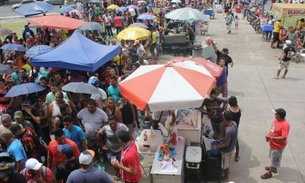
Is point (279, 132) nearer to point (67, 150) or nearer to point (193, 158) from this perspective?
point (193, 158)

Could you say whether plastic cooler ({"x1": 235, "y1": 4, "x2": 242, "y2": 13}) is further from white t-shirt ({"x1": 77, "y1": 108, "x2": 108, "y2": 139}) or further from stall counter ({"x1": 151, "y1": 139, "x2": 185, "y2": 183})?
stall counter ({"x1": 151, "y1": 139, "x2": 185, "y2": 183})

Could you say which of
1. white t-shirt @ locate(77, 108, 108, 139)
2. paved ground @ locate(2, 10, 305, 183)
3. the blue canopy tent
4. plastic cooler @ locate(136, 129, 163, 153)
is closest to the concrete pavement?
paved ground @ locate(2, 10, 305, 183)

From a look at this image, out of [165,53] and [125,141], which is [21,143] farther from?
[165,53]

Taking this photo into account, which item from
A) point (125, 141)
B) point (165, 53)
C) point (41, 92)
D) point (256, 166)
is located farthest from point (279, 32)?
point (125, 141)

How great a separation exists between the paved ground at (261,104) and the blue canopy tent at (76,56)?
3875 mm

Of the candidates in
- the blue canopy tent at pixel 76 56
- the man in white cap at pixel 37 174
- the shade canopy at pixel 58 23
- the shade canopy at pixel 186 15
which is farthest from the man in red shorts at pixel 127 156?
the shade canopy at pixel 186 15

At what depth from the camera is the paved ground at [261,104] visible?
7.01 meters

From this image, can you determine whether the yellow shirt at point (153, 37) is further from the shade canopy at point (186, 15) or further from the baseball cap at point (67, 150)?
the baseball cap at point (67, 150)

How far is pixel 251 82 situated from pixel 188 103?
7.48 m

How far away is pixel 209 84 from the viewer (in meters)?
6.33

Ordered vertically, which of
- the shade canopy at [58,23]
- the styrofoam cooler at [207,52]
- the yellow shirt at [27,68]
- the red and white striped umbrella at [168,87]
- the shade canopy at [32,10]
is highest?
the shade canopy at [32,10]

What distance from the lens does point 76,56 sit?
8.38 m

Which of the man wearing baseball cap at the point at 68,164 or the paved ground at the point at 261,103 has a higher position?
the man wearing baseball cap at the point at 68,164

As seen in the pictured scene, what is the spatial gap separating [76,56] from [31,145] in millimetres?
3355
